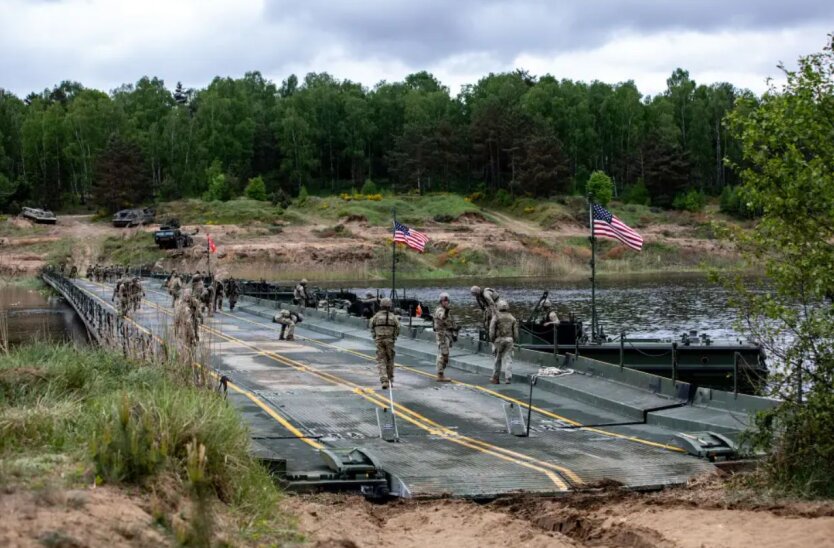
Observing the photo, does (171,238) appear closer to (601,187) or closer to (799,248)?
(601,187)

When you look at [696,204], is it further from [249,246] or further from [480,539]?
[480,539]

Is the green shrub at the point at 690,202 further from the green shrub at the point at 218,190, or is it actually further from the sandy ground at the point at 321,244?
the green shrub at the point at 218,190

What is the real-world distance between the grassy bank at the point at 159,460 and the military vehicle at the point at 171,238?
3317 inches

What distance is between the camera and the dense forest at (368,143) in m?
124

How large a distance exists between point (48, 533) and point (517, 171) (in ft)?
393

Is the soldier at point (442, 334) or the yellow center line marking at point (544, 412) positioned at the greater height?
the soldier at point (442, 334)

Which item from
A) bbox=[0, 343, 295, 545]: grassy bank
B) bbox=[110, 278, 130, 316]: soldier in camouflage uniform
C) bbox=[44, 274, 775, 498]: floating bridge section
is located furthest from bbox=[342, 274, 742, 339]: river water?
bbox=[0, 343, 295, 545]: grassy bank

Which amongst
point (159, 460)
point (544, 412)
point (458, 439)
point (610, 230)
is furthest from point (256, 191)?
point (159, 460)

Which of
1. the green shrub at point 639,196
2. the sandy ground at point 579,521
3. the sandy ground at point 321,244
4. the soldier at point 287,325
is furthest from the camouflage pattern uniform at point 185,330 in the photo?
the green shrub at point 639,196

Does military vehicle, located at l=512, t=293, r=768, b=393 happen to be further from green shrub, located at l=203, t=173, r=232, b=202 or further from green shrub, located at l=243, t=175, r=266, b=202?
green shrub, located at l=243, t=175, r=266, b=202

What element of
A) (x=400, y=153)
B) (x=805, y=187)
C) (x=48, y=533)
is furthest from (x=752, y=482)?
(x=400, y=153)

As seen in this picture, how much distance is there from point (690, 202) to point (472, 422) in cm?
10611

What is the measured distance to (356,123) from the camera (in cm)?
14600

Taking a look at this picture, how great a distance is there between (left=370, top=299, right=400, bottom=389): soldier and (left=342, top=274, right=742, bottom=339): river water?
18664 millimetres
